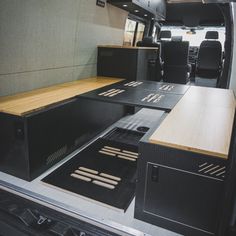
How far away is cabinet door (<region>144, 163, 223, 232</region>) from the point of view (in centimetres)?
130

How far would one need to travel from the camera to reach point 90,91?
2.50 metres

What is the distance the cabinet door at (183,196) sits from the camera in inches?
51.1

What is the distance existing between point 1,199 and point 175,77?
13.4 ft

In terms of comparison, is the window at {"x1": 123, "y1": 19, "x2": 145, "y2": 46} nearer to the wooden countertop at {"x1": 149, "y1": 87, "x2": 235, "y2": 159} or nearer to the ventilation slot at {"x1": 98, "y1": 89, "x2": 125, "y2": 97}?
the ventilation slot at {"x1": 98, "y1": 89, "x2": 125, "y2": 97}

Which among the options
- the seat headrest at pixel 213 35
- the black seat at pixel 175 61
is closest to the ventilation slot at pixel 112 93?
the black seat at pixel 175 61

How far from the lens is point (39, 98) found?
83.6 inches

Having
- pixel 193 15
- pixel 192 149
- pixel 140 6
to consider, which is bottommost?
pixel 192 149

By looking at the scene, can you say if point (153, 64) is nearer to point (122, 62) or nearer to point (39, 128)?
point (122, 62)

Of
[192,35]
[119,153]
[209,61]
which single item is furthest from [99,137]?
[192,35]

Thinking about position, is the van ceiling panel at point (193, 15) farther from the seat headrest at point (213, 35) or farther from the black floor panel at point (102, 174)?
the black floor panel at point (102, 174)

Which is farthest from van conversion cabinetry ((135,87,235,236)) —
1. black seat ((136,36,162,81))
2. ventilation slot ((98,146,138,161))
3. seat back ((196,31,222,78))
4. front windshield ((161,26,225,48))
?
front windshield ((161,26,225,48))

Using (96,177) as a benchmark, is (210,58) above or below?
above

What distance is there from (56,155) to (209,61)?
16.3ft

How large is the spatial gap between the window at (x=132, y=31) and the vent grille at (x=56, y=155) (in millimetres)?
3439
